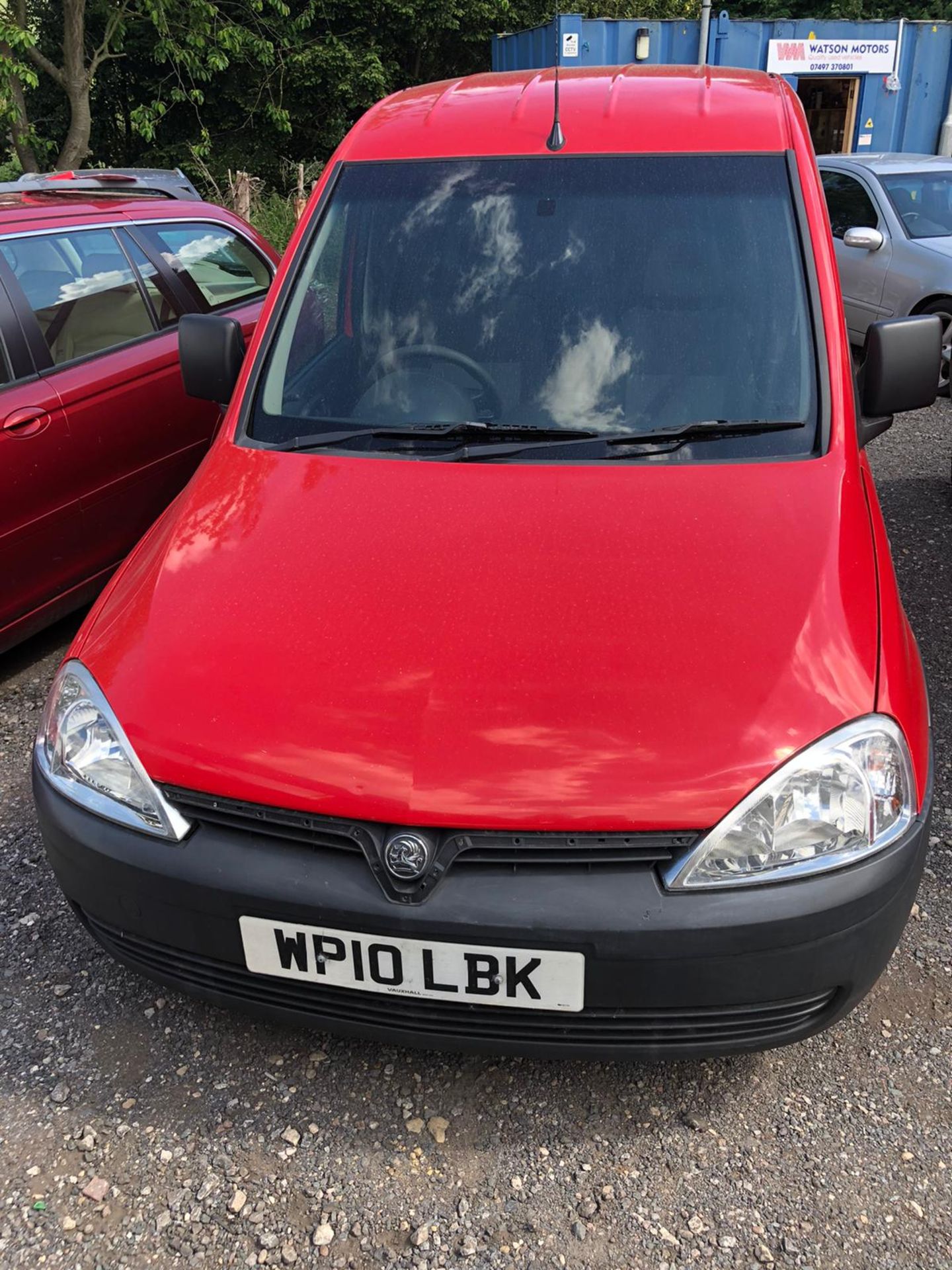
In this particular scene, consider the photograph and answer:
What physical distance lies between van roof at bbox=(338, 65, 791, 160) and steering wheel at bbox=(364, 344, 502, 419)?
0.63 m

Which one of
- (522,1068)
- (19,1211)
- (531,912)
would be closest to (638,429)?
(531,912)

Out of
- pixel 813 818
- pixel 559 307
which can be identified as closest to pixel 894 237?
pixel 559 307

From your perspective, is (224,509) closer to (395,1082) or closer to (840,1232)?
(395,1082)

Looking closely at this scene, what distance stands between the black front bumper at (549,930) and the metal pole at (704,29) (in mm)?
17474

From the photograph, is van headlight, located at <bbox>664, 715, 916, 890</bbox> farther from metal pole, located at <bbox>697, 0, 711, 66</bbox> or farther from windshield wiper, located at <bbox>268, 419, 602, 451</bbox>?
metal pole, located at <bbox>697, 0, 711, 66</bbox>

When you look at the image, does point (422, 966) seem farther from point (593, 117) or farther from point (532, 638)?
point (593, 117)

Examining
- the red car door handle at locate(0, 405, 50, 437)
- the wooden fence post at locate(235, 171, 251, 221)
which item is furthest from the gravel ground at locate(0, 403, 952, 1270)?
the wooden fence post at locate(235, 171, 251, 221)

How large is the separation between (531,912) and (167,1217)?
A: 3.17 feet

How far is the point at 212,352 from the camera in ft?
9.77

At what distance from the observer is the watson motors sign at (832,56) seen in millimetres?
17312

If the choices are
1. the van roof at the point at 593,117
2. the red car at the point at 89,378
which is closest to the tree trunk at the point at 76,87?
the red car at the point at 89,378

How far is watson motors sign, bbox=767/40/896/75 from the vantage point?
56.8ft

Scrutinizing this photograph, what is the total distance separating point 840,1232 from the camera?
6.26 ft

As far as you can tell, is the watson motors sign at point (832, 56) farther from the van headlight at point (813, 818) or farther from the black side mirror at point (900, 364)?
the van headlight at point (813, 818)
